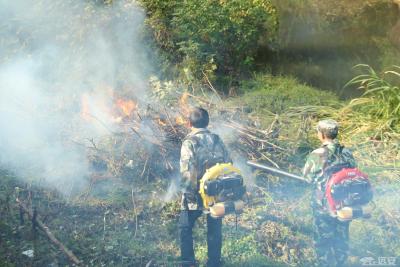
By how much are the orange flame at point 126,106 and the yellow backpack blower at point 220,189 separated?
3483 mm

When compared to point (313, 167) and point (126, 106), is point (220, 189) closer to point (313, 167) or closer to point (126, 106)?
point (313, 167)

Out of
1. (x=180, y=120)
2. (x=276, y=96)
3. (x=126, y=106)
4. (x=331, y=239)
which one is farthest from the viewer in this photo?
(x=276, y=96)

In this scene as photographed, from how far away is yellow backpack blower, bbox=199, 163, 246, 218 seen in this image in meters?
5.29

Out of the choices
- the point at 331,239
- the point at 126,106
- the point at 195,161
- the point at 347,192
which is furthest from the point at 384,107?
the point at 195,161

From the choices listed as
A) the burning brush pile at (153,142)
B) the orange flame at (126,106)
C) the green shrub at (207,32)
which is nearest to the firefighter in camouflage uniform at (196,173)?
the burning brush pile at (153,142)

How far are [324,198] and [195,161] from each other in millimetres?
1448

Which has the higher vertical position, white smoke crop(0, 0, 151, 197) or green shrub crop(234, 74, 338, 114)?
white smoke crop(0, 0, 151, 197)

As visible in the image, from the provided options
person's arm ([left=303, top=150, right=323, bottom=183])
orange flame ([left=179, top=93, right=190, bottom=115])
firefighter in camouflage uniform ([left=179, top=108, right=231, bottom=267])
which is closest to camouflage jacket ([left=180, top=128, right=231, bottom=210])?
firefighter in camouflage uniform ([left=179, top=108, right=231, bottom=267])

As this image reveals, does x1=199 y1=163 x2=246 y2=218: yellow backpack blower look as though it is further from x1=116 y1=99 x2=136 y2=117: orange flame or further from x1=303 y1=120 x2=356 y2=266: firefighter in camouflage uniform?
x1=116 y1=99 x2=136 y2=117: orange flame

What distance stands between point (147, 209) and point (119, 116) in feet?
6.90

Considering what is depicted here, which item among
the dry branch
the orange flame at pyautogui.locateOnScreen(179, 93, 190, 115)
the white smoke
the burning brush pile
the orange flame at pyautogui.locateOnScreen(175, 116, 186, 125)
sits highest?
the white smoke

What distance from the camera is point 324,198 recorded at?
550 centimetres

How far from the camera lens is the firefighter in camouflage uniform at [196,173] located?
5480mm

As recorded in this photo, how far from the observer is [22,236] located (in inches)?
245
